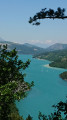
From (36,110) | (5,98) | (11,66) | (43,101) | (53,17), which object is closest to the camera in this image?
(53,17)

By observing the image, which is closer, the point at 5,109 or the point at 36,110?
the point at 5,109

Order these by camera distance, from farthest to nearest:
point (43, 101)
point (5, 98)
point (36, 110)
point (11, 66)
Answer: point (43, 101), point (36, 110), point (11, 66), point (5, 98)

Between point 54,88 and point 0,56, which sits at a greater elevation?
point 54,88

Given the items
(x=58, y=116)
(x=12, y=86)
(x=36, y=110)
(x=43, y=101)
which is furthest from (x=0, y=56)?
(x=43, y=101)

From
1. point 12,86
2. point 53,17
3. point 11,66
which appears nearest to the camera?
point 53,17

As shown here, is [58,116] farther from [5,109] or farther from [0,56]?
[0,56]

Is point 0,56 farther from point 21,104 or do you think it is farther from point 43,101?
point 43,101

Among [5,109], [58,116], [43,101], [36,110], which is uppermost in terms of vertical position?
[43,101]

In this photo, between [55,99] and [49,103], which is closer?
[49,103]

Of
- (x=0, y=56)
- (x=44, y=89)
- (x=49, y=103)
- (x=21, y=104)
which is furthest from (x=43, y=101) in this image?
(x=0, y=56)
